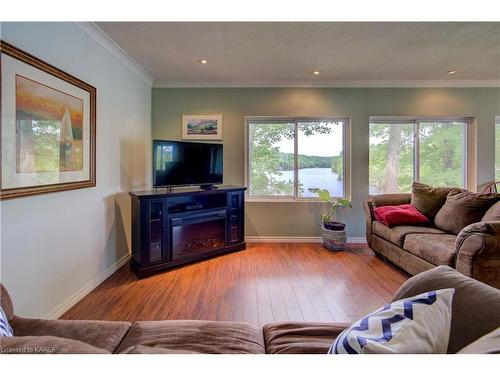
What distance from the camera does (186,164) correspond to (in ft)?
→ 10.6

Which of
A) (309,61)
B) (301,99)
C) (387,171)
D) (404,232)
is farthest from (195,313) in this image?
(387,171)

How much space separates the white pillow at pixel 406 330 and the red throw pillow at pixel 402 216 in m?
2.59

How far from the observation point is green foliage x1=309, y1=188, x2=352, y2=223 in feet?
12.1

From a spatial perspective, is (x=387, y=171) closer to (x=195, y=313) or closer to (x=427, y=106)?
(x=427, y=106)

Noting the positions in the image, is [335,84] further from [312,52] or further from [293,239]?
[293,239]

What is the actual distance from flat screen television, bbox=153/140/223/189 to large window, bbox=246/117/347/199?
0.70m

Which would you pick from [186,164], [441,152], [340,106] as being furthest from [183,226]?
[441,152]

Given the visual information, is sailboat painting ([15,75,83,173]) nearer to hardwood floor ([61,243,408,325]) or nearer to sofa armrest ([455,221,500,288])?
hardwood floor ([61,243,408,325])

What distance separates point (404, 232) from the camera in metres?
2.78

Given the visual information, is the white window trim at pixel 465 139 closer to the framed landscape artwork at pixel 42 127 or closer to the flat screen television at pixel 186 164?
the flat screen television at pixel 186 164

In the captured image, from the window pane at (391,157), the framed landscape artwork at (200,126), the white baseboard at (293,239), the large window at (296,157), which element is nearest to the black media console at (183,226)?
the white baseboard at (293,239)

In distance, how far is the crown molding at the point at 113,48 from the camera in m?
2.30

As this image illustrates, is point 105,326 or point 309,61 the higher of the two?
point 309,61
